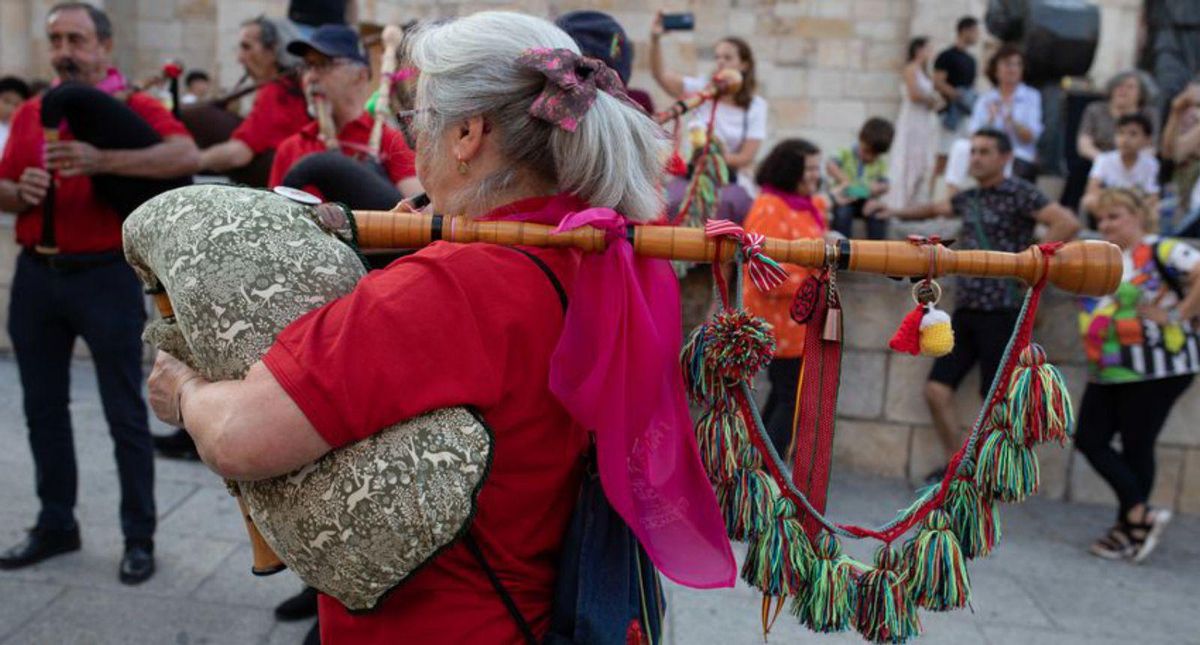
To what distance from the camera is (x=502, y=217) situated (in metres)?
1.48

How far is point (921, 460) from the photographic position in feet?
18.4

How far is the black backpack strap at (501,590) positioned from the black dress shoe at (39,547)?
306 centimetres

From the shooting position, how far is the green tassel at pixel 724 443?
1519 millimetres

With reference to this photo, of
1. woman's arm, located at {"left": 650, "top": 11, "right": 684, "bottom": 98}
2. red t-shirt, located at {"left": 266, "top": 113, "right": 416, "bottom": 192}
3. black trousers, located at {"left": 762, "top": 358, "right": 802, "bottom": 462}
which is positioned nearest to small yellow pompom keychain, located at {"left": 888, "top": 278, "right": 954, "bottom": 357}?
red t-shirt, located at {"left": 266, "top": 113, "right": 416, "bottom": 192}

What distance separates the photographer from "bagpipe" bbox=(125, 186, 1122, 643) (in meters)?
1.33

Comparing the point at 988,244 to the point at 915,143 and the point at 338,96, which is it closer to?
the point at 338,96

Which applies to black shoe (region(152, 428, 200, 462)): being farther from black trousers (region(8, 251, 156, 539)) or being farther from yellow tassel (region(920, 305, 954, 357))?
yellow tassel (region(920, 305, 954, 357))

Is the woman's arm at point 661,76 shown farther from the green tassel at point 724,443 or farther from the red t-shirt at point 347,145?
the green tassel at point 724,443

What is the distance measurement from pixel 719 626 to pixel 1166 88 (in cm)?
806

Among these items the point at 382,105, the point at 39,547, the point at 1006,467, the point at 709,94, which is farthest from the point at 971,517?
the point at 39,547

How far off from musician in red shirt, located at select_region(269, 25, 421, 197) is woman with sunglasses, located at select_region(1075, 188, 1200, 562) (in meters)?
3.30

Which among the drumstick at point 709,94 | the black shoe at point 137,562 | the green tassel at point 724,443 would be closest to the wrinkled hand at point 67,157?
the black shoe at point 137,562

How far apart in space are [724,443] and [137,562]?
9.95ft

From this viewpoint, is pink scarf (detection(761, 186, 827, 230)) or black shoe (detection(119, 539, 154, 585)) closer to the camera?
black shoe (detection(119, 539, 154, 585))
